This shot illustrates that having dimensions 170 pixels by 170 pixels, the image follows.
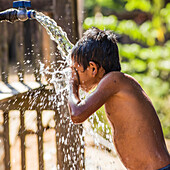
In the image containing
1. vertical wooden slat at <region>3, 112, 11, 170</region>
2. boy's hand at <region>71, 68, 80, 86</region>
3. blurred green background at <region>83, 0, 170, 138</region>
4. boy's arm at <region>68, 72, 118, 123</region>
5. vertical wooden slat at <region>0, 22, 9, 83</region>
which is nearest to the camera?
boy's arm at <region>68, 72, 118, 123</region>

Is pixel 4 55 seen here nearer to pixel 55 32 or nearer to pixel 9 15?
pixel 55 32

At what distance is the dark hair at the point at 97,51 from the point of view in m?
1.66

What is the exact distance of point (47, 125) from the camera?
2609 mm

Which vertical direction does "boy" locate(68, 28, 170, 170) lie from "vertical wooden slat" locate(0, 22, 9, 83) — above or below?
below

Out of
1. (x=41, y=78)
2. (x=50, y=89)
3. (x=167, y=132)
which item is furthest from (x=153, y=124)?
A: (x=167, y=132)

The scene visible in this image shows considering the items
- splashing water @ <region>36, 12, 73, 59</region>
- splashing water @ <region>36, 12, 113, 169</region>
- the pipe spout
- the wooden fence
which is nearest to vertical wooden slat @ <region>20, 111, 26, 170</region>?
the wooden fence

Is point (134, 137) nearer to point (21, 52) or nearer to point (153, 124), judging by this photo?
point (153, 124)

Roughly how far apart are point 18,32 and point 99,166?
1733 millimetres

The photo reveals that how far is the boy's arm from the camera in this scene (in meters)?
1.58

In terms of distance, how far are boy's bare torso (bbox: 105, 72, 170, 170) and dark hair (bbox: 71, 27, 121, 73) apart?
0.08 m

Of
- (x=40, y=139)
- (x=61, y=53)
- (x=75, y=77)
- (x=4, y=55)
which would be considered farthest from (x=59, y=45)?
(x=40, y=139)

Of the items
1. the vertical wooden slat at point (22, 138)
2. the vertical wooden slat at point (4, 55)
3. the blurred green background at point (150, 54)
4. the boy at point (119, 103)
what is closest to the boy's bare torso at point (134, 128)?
the boy at point (119, 103)

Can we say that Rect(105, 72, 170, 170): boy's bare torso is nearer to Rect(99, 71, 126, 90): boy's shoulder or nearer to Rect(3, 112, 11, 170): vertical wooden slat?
Rect(99, 71, 126, 90): boy's shoulder

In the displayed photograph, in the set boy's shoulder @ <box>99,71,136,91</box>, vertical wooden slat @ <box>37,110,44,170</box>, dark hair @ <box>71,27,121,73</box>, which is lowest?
vertical wooden slat @ <box>37,110,44,170</box>
